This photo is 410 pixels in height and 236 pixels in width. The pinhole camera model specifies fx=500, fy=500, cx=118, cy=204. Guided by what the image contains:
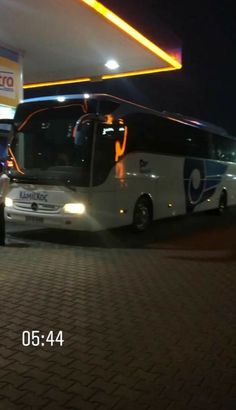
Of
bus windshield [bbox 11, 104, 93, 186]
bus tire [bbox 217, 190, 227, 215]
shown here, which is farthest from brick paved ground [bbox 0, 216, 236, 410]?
bus tire [bbox 217, 190, 227, 215]

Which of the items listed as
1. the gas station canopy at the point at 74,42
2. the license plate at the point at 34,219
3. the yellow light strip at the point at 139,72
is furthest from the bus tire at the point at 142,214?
the yellow light strip at the point at 139,72

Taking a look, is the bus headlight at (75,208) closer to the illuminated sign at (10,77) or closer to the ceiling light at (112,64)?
the illuminated sign at (10,77)

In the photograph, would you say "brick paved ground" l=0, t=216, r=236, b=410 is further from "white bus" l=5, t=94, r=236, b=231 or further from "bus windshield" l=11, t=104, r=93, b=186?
"bus windshield" l=11, t=104, r=93, b=186

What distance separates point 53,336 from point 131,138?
24.4 ft

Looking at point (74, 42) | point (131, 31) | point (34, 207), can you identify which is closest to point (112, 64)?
point (74, 42)

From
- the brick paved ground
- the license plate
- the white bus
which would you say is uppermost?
the white bus

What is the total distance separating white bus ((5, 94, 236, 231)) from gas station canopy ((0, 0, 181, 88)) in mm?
2240

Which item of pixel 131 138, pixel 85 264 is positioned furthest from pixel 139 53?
pixel 85 264

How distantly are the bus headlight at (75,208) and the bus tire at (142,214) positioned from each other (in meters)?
2.29

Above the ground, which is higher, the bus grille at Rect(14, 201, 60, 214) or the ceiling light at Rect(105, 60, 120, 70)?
the ceiling light at Rect(105, 60, 120, 70)

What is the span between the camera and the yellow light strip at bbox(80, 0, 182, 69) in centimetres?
1145

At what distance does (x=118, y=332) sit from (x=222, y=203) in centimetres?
1449

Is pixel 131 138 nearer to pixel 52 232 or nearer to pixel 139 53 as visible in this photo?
pixel 52 232

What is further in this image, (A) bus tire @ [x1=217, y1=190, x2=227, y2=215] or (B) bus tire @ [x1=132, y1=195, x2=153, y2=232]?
(A) bus tire @ [x1=217, y1=190, x2=227, y2=215]
